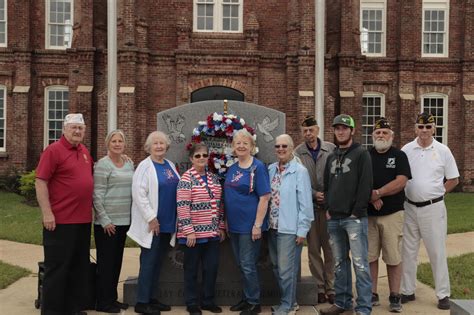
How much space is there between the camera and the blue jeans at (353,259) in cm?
578

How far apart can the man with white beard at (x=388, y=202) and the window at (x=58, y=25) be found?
59.5ft

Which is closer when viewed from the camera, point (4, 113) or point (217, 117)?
point (217, 117)

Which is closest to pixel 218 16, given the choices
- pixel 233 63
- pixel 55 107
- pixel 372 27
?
pixel 233 63

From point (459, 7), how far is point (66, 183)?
21.7 m

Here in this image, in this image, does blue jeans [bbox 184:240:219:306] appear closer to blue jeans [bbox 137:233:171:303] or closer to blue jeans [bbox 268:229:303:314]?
blue jeans [bbox 137:233:171:303]

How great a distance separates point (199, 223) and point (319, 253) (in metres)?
1.87

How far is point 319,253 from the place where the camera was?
689cm

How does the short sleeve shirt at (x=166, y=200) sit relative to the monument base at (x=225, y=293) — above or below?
above

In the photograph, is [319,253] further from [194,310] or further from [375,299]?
[194,310]

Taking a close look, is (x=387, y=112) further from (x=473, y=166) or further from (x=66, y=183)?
(x=66, y=183)

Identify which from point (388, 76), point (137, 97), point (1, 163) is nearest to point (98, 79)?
point (137, 97)

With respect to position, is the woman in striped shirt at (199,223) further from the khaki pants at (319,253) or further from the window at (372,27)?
the window at (372,27)

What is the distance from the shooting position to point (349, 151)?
5.85 meters

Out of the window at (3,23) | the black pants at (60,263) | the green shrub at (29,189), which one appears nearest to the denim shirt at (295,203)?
the black pants at (60,263)
